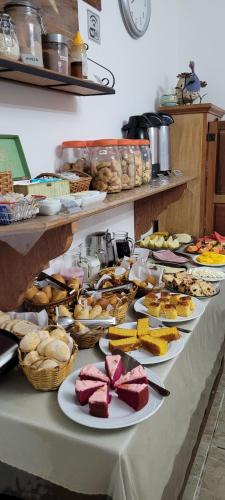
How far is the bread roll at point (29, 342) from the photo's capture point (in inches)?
34.9

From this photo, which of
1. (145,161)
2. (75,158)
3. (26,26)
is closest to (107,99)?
(145,161)

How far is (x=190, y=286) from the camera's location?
146 cm

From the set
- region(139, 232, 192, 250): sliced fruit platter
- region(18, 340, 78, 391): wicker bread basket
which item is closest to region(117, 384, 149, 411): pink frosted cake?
region(18, 340, 78, 391): wicker bread basket

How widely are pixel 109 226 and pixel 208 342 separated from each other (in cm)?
75

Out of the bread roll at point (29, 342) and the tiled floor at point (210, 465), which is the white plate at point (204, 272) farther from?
the bread roll at point (29, 342)

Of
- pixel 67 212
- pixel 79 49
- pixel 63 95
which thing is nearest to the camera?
pixel 67 212

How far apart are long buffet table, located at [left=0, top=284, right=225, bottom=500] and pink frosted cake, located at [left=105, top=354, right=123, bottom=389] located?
110 millimetres

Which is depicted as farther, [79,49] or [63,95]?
[63,95]

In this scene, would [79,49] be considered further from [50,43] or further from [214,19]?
[214,19]

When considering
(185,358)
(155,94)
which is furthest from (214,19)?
(185,358)

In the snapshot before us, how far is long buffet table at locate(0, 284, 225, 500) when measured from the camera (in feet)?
2.39

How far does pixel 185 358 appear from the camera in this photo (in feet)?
3.63

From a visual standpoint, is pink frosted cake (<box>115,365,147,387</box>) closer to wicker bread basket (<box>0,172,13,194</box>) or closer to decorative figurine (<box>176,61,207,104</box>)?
wicker bread basket (<box>0,172,13,194</box>)

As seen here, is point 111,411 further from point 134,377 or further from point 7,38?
point 7,38
